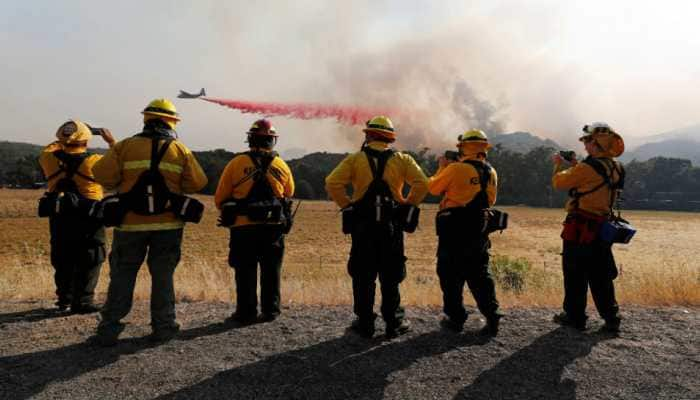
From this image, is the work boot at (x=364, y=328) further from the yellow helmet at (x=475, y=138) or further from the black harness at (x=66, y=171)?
the black harness at (x=66, y=171)

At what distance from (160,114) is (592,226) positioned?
17.5 feet

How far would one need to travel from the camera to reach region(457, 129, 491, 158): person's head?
586 cm

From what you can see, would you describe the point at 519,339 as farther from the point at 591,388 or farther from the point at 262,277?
the point at 262,277

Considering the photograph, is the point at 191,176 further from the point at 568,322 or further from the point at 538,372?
the point at 568,322

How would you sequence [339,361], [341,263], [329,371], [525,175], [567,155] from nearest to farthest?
[329,371]
[339,361]
[567,155]
[341,263]
[525,175]

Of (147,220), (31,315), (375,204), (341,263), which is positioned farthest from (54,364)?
(341,263)

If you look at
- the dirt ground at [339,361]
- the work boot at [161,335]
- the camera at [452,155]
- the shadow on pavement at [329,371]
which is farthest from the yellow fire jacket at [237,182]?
the camera at [452,155]

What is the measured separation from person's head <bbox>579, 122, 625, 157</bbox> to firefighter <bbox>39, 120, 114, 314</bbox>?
662 cm

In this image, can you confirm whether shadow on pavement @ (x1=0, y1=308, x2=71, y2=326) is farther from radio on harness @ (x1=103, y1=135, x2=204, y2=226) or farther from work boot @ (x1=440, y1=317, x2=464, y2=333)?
work boot @ (x1=440, y1=317, x2=464, y2=333)

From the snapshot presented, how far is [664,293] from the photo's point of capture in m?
7.25

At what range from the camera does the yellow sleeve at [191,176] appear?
5406 mm

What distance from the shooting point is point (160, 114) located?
5328mm

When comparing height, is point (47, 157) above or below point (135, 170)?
above

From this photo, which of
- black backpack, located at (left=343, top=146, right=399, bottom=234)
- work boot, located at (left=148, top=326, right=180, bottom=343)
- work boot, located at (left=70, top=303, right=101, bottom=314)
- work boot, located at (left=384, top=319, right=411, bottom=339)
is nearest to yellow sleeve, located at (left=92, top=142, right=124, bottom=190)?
Result: work boot, located at (left=148, top=326, right=180, bottom=343)
